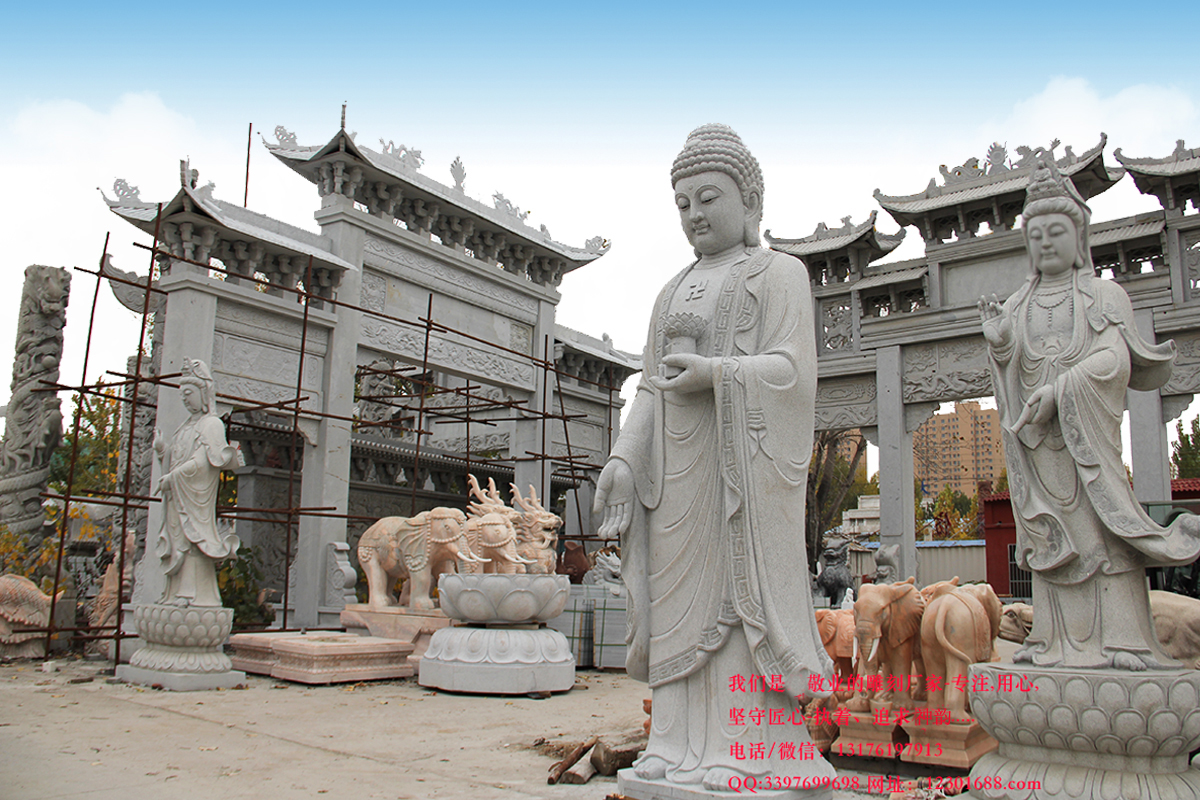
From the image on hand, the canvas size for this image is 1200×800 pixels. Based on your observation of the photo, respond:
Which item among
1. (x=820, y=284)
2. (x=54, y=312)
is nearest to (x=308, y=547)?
(x=54, y=312)

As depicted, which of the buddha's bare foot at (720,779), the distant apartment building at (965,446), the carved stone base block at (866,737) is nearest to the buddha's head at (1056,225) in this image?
the carved stone base block at (866,737)

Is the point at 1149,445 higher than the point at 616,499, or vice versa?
the point at 1149,445

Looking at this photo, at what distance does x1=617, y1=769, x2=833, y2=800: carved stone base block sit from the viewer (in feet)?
9.18

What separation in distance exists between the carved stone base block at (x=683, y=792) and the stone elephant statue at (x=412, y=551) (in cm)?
506

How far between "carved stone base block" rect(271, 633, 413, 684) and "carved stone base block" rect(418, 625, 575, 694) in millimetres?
591

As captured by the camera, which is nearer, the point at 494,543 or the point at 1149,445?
the point at 494,543

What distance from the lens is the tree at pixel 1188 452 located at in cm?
2306

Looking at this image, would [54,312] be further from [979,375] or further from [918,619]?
[979,375]

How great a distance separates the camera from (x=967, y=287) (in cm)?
1050

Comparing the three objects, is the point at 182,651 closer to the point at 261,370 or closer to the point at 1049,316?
the point at 261,370

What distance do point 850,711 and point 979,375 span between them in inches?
283

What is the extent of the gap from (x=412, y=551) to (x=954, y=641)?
19.3 feet

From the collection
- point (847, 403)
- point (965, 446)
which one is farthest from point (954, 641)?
point (965, 446)

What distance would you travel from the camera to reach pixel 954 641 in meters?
3.97
